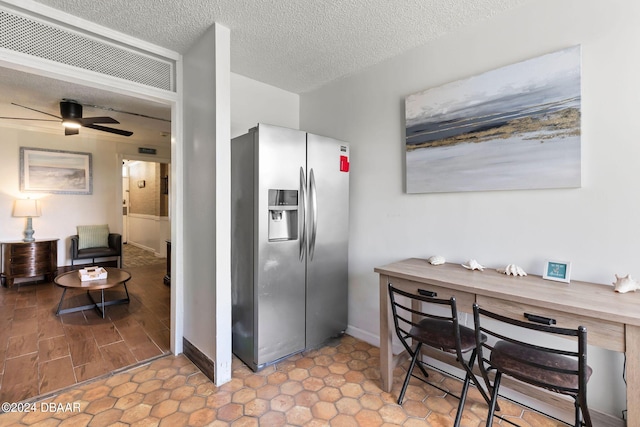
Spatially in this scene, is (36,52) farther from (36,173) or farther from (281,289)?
(36,173)

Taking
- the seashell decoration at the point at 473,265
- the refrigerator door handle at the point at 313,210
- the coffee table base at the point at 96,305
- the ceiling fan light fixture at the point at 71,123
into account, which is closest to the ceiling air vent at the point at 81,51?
the refrigerator door handle at the point at 313,210

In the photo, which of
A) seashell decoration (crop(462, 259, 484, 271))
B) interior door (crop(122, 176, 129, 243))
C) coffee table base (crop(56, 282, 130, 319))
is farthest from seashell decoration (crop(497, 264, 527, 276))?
interior door (crop(122, 176, 129, 243))

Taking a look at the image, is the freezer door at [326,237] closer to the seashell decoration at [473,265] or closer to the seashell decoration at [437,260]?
the seashell decoration at [437,260]

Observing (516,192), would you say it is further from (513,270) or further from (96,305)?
(96,305)

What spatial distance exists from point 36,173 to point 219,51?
16.0ft

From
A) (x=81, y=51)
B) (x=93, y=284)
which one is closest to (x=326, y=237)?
(x=81, y=51)

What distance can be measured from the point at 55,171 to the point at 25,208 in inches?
32.3

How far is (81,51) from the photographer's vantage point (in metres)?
2.08

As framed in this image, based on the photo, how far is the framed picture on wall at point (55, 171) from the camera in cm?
483

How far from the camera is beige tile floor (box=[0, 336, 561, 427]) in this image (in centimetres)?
176

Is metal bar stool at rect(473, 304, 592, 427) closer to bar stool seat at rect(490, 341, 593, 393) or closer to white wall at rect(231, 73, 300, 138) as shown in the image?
bar stool seat at rect(490, 341, 593, 393)

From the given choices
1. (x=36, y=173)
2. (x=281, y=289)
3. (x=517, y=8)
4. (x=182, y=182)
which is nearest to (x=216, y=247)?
(x=281, y=289)

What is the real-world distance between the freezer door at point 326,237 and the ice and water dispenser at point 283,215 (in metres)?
0.13

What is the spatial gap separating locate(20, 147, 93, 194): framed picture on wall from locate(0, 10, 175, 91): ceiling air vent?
4.11 metres
